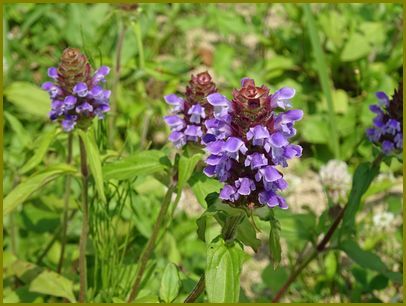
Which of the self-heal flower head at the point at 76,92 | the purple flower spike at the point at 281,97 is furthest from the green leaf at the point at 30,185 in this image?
the purple flower spike at the point at 281,97

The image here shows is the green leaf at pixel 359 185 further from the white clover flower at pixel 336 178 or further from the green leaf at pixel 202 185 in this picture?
the white clover flower at pixel 336 178

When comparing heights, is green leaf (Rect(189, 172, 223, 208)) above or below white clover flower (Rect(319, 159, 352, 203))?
below

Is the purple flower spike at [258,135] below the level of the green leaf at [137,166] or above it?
below

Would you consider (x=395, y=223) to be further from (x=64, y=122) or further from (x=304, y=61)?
(x=64, y=122)

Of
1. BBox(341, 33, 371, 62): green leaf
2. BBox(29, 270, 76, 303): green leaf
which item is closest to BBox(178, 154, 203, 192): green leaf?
BBox(29, 270, 76, 303): green leaf

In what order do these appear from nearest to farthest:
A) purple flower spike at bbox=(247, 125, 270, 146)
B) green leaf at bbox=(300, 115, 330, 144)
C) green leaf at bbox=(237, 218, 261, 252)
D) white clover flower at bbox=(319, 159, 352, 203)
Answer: purple flower spike at bbox=(247, 125, 270, 146) → green leaf at bbox=(237, 218, 261, 252) → white clover flower at bbox=(319, 159, 352, 203) → green leaf at bbox=(300, 115, 330, 144)

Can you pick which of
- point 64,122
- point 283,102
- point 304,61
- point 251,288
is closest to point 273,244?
point 283,102

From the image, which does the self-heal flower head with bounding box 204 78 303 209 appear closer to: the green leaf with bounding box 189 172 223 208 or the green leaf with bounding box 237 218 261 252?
the green leaf with bounding box 237 218 261 252

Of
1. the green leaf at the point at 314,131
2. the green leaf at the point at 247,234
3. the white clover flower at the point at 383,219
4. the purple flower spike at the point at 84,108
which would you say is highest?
the green leaf at the point at 314,131
